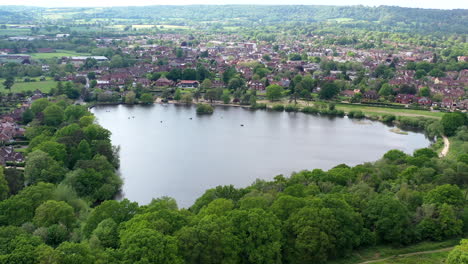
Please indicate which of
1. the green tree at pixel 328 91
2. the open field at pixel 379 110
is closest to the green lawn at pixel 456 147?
the open field at pixel 379 110

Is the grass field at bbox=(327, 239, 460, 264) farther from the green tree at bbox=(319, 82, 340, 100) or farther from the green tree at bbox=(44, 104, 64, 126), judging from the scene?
the green tree at bbox=(319, 82, 340, 100)

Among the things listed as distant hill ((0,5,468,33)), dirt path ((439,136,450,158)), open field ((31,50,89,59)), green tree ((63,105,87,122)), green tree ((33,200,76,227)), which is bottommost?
dirt path ((439,136,450,158))

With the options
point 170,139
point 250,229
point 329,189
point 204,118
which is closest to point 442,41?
point 204,118

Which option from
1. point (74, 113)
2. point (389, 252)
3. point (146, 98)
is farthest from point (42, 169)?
point (146, 98)

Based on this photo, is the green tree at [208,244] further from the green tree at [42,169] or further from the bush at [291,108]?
the bush at [291,108]

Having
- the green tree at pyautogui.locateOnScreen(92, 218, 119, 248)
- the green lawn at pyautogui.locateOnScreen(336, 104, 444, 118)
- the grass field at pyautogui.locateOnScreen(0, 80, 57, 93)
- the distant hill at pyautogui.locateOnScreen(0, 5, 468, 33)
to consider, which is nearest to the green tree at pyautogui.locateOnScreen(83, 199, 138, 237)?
the green tree at pyautogui.locateOnScreen(92, 218, 119, 248)
